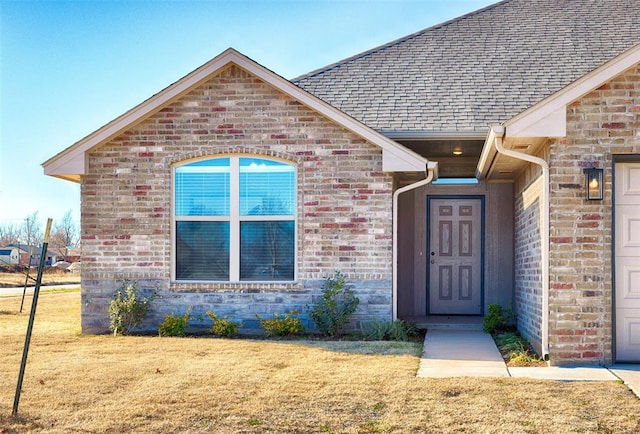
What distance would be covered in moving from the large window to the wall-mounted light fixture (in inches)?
165

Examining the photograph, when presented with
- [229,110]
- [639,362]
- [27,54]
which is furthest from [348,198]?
[27,54]

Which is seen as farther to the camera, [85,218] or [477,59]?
[477,59]

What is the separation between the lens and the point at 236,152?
10.0 meters

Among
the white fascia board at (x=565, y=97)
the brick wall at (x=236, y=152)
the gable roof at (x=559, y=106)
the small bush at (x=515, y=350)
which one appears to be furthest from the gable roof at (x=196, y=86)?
the small bush at (x=515, y=350)

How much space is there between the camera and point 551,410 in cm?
542

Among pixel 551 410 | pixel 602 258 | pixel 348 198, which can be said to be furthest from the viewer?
pixel 348 198

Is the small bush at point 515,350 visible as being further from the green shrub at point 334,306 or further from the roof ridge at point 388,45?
the roof ridge at point 388,45

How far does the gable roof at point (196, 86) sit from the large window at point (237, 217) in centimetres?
101

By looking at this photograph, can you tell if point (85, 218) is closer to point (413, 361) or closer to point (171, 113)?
point (171, 113)

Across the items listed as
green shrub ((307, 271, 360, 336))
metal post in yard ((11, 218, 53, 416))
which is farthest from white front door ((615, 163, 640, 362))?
metal post in yard ((11, 218, 53, 416))

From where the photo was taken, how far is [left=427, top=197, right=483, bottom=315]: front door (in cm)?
1209

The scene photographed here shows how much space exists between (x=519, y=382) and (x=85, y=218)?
22.3 feet

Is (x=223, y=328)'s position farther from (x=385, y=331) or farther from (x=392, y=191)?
(x=392, y=191)

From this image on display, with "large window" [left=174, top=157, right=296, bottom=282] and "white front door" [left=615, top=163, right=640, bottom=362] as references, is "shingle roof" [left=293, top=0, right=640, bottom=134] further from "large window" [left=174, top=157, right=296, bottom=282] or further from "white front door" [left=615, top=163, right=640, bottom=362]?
"white front door" [left=615, top=163, right=640, bottom=362]
